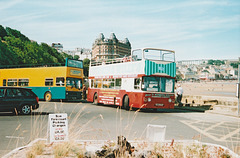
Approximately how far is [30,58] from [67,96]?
139 feet

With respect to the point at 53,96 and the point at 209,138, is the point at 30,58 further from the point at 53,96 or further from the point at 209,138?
the point at 209,138

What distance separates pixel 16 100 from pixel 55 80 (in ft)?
42.0

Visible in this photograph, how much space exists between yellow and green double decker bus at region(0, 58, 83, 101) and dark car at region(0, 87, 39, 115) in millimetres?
11638

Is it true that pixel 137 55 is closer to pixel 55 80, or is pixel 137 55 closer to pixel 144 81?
pixel 144 81

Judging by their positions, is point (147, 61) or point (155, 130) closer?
point (155, 130)

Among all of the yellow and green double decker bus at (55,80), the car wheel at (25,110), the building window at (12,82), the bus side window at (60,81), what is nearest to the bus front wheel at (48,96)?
the yellow and green double decker bus at (55,80)

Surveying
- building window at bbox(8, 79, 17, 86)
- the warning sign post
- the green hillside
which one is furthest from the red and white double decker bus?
the green hillside

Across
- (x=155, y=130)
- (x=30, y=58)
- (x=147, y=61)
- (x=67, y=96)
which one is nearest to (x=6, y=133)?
(x=155, y=130)

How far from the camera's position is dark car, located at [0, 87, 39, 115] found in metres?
12.9

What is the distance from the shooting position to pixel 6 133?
8352mm

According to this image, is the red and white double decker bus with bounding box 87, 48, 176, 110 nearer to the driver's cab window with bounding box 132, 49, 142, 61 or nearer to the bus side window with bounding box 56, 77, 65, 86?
the driver's cab window with bounding box 132, 49, 142, 61

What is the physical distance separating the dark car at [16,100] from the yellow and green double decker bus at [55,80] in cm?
1164

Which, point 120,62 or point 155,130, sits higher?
point 120,62

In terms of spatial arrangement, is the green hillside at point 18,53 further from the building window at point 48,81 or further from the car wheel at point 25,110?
the car wheel at point 25,110
